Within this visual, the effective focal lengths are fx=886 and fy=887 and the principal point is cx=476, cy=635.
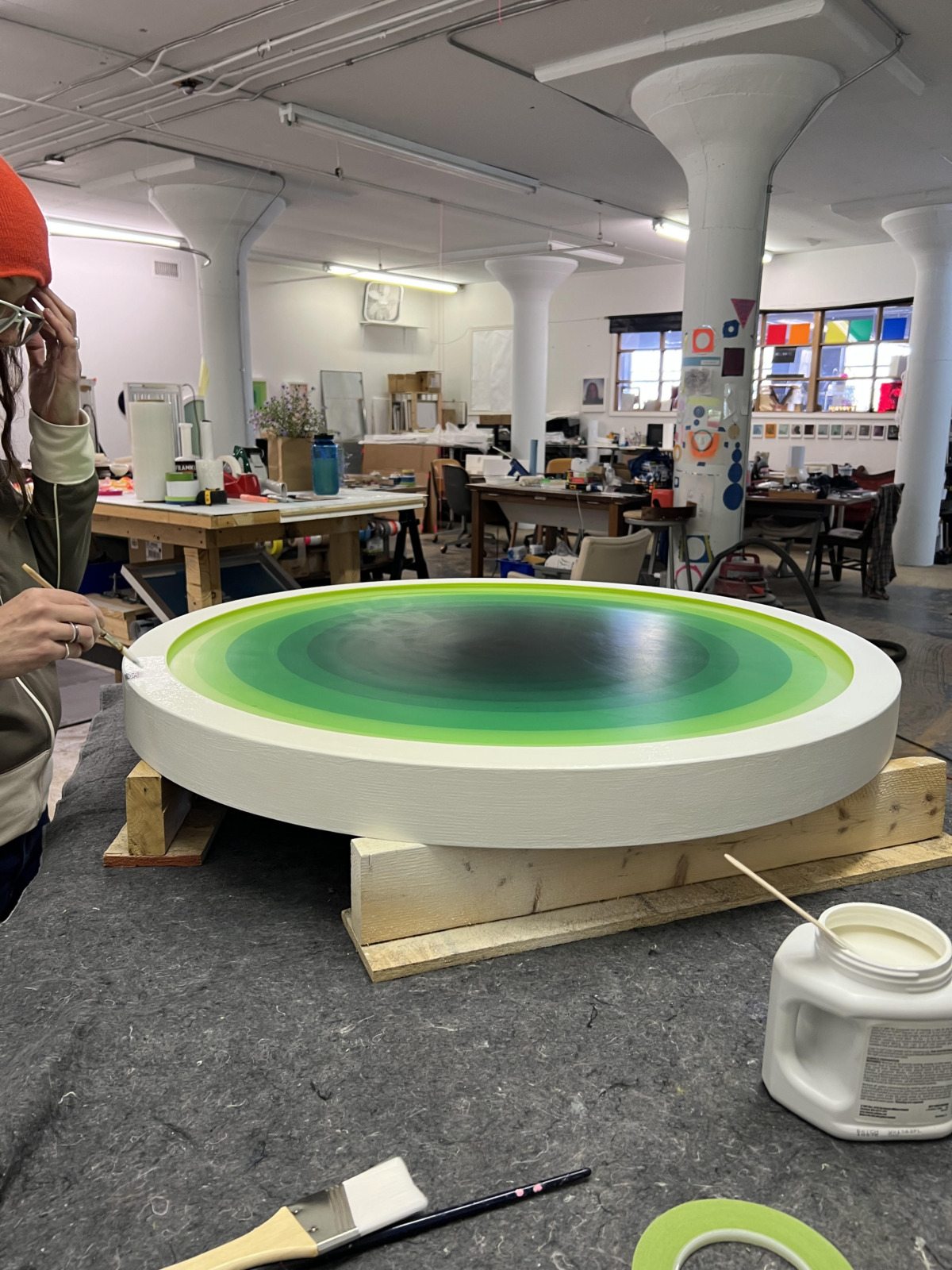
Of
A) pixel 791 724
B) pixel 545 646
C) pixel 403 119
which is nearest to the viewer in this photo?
pixel 791 724

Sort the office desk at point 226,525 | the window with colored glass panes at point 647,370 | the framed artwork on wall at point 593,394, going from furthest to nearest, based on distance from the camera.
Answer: the framed artwork on wall at point 593,394 < the window with colored glass panes at point 647,370 < the office desk at point 226,525

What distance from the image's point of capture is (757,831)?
1.46 metres

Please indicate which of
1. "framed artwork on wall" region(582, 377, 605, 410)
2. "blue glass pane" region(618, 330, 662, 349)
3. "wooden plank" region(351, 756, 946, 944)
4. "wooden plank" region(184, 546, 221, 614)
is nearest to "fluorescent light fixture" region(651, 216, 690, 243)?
"blue glass pane" region(618, 330, 662, 349)

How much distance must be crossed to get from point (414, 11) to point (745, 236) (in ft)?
7.54

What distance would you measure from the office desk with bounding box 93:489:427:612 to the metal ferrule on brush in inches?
127

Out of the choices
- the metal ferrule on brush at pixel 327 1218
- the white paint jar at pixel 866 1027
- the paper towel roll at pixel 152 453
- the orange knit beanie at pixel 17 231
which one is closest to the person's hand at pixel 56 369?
the orange knit beanie at pixel 17 231

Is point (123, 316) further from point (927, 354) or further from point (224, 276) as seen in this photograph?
point (927, 354)

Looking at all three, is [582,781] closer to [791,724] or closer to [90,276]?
[791,724]


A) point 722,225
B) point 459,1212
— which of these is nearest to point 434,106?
point 722,225

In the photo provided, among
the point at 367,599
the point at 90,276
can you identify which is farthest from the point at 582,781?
the point at 90,276

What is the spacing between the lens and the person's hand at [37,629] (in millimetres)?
1192

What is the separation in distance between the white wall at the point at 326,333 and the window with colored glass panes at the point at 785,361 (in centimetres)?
580

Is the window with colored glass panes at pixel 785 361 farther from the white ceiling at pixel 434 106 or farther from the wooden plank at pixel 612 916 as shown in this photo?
the wooden plank at pixel 612 916

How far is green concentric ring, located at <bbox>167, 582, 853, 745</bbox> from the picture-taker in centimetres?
145
